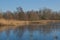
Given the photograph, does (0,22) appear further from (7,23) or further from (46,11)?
(46,11)

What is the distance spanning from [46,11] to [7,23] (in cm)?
1483

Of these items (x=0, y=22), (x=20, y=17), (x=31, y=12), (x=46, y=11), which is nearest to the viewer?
(x=0, y=22)

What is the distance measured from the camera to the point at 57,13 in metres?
31.8

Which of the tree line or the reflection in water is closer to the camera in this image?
the reflection in water

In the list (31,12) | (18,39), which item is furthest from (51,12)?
(18,39)

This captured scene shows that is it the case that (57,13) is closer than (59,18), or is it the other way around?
(59,18)

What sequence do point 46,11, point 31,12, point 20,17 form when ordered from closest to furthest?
point 20,17 → point 31,12 → point 46,11

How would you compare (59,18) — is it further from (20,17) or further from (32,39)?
(32,39)

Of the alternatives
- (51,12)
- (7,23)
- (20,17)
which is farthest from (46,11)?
(7,23)

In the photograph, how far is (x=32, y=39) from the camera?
319 inches

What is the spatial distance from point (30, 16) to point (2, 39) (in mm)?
16231

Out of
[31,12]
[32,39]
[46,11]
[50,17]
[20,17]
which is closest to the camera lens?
[32,39]

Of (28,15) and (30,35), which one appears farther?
(28,15)

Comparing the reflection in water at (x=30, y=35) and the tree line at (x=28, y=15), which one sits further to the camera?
the tree line at (x=28, y=15)
